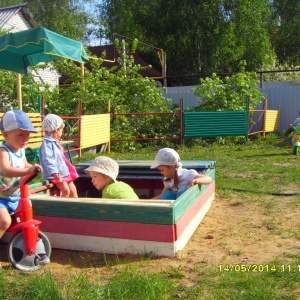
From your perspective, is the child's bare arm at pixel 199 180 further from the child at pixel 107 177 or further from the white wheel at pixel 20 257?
the white wheel at pixel 20 257

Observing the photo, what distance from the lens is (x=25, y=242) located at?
319cm

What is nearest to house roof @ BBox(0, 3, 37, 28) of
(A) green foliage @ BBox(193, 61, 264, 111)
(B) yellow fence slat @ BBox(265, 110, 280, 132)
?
(A) green foliage @ BBox(193, 61, 264, 111)

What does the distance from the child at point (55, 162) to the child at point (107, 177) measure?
2.21ft

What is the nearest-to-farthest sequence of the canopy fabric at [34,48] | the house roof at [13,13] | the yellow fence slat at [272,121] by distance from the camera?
1. the canopy fabric at [34,48]
2. the yellow fence slat at [272,121]
3. the house roof at [13,13]

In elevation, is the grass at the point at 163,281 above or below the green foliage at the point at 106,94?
below

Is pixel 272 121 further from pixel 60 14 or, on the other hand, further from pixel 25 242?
pixel 60 14

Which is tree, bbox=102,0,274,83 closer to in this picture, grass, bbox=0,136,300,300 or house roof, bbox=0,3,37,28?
house roof, bbox=0,3,37,28

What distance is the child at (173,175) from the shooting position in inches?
163

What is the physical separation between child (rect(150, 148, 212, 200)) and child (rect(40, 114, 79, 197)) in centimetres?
100

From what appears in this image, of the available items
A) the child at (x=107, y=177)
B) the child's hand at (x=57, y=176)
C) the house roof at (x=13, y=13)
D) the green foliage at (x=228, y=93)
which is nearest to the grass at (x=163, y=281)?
the child at (x=107, y=177)

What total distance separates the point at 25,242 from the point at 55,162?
158 cm

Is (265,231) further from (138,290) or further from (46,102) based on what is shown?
(46,102)

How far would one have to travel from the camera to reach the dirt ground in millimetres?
3338

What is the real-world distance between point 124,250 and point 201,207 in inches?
51.4
